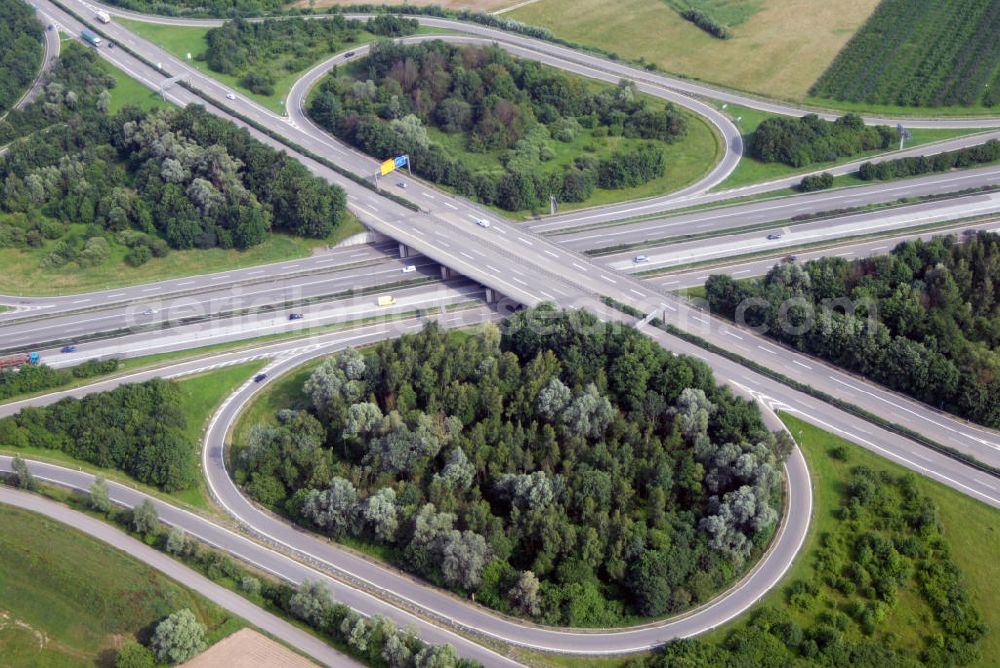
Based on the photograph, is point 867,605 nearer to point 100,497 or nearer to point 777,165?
point 100,497

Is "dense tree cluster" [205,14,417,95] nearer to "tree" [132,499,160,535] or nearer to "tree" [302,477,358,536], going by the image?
"tree" [132,499,160,535]

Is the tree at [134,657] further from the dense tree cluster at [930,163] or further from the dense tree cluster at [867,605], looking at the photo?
the dense tree cluster at [930,163]

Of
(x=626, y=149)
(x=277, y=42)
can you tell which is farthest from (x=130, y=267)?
(x=626, y=149)

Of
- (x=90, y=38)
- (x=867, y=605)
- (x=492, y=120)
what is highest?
(x=90, y=38)

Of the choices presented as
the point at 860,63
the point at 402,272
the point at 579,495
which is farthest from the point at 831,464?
the point at 860,63

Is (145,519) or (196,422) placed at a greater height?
(196,422)

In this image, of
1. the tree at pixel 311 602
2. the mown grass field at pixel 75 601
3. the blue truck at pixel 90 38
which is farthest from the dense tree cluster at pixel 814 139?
the blue truck at pixel 90 38

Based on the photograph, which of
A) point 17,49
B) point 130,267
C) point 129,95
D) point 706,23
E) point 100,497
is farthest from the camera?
point 706,23
